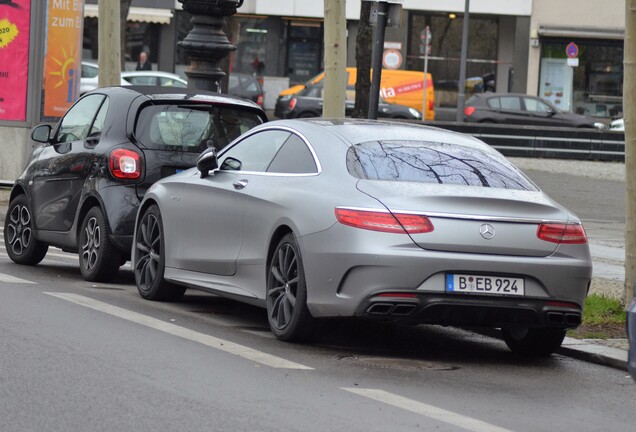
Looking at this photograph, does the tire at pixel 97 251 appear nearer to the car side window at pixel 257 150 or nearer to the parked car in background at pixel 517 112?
the car side window at pixel 257 150

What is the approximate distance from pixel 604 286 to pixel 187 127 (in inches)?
153

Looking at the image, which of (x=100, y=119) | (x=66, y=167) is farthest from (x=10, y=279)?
(x=100, y=119)

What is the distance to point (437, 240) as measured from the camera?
8406mm

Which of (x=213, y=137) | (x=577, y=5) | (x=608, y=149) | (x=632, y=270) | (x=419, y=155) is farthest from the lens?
(x=577, y=5)

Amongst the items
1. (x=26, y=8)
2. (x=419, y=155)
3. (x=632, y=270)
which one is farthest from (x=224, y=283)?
(x=26, y=8)

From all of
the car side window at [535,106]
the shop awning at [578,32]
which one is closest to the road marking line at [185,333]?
the car side window at [535,106]

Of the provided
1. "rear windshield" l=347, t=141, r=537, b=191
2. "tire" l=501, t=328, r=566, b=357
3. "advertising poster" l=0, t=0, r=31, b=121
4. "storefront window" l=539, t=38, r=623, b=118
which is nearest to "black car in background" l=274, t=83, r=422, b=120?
"storefront window" l=539, t=38, r=623, b=118

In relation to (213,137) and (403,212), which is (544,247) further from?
(213,137)

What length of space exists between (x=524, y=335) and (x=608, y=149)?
21908 mm

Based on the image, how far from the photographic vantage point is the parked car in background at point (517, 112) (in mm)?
43219

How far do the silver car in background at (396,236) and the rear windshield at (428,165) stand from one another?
0.03 ft

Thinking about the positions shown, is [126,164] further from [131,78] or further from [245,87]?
[245,87]

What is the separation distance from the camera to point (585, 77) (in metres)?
52.4

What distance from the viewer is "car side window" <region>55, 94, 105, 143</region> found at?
1251 centimetres
